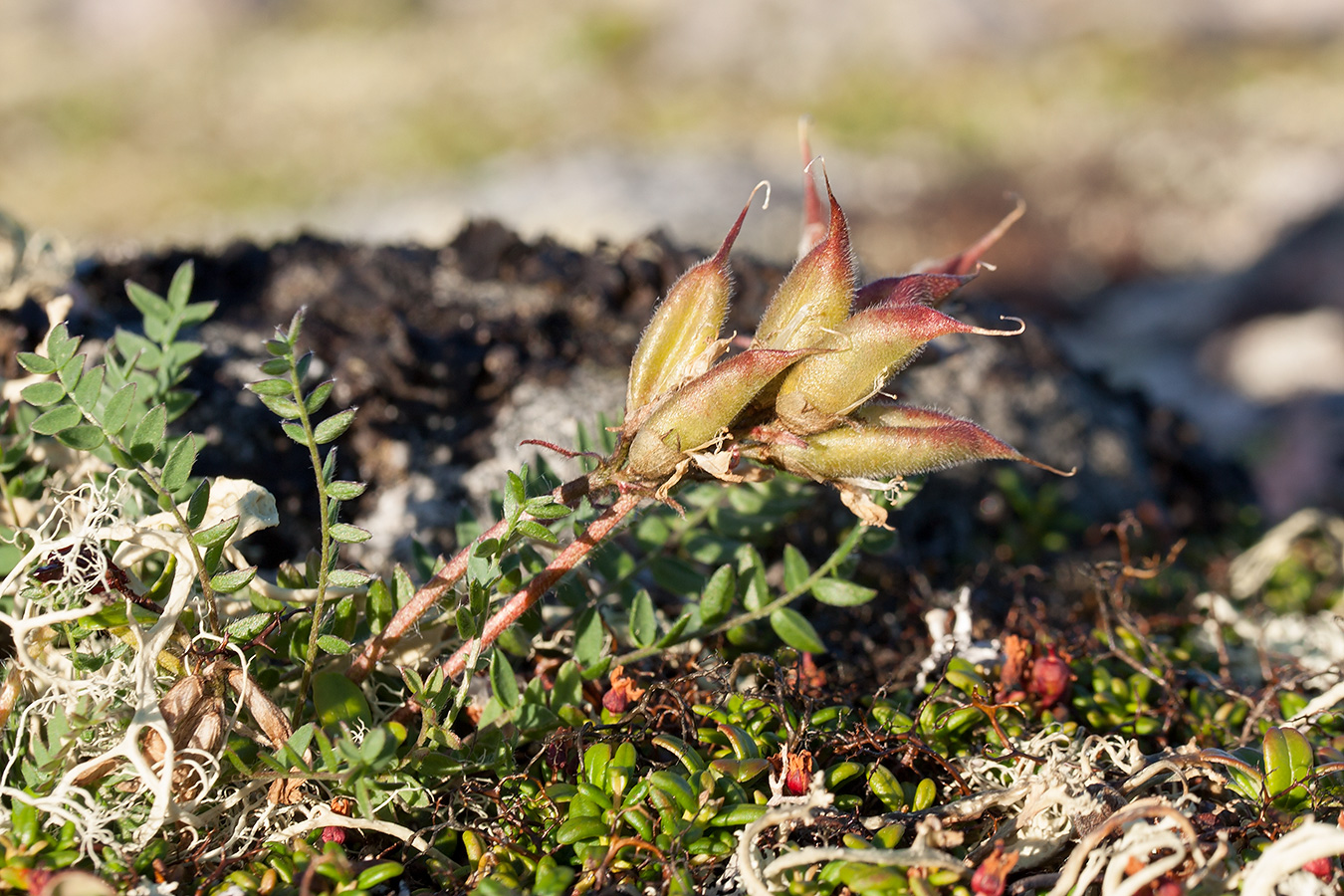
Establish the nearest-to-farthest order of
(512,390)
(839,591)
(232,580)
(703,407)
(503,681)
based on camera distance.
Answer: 1. (703,407)
2. (232,580)
3. (503,681)
4. (839,591)
5. (512,390)

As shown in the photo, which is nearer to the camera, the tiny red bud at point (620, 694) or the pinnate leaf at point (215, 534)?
the pinnate leaf at point (215, 534)

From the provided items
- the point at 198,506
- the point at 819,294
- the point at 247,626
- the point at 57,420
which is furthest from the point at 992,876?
the point at 57,420

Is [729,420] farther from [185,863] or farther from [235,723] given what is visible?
[185,863]

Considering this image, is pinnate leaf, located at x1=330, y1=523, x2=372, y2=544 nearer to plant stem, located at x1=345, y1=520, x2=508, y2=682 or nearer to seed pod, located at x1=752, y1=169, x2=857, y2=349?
plant stem, located at x1=345, y1=520, x2=508, y2=682

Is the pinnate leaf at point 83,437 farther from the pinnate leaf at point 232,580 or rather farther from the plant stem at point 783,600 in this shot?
the plant stem at point 783,600

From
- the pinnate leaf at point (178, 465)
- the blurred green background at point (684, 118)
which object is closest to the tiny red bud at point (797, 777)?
the pinnate leaf at point (178, 465)

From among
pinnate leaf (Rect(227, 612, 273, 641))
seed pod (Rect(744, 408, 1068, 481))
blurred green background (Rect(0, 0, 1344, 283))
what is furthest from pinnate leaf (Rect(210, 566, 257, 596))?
blurred green background (Rect(0, 0, 1344, 283))

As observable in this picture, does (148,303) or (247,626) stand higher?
(148,303)

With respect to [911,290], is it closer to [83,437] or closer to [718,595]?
[718,595]
